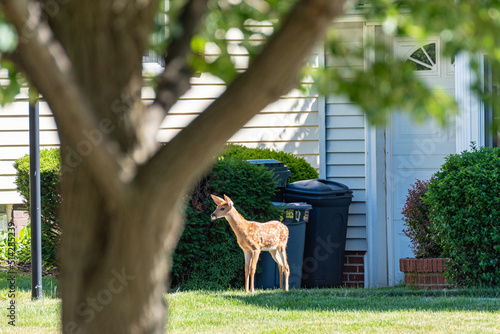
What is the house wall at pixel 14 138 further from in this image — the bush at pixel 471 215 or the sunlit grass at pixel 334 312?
the bush at pixel 471 215

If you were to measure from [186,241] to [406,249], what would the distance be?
3.16 meters

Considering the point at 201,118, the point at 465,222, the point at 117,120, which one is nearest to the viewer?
the point at 201,118

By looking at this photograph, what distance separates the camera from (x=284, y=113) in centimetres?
945

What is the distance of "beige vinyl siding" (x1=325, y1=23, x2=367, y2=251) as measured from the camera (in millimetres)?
9234

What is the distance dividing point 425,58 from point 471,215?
2.87 meters

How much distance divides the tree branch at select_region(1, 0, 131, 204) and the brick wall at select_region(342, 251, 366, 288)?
295 inches

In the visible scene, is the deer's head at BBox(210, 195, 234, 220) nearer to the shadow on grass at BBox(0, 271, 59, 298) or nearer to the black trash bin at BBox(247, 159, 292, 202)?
the black trash bin at BBox(247, 159, 292, 202)

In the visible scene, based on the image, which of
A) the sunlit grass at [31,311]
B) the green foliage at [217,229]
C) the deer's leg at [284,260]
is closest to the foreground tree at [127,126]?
the sunlit grass at [31,311]

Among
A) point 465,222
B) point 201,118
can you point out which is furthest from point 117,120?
point 465,222

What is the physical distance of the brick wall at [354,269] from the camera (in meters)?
9.18

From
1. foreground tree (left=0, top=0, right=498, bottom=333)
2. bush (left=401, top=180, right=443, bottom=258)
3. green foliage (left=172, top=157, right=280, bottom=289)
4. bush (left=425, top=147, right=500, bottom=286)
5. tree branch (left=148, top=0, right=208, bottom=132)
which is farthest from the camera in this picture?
bush (left=401, top=180, right=443, bottom=258)

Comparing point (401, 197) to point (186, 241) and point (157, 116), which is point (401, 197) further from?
point (157, 116)

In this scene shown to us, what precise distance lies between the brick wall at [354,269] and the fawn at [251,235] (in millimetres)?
1905

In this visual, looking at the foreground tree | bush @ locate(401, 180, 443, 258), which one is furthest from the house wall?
the foreground tree
